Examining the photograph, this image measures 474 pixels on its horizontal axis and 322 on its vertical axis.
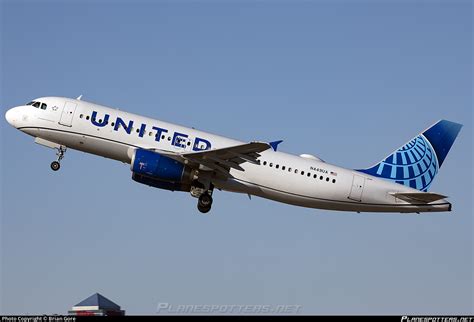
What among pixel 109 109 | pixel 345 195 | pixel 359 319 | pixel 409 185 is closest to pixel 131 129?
pixel 109 109

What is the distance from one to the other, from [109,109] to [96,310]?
19066 millimetres

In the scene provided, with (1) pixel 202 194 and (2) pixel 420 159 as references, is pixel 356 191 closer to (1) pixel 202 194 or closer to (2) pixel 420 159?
(2) pixel 420 159

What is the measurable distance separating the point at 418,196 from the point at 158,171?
1494 cm

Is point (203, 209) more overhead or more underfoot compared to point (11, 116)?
more underfoot

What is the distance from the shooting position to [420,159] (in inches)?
2264

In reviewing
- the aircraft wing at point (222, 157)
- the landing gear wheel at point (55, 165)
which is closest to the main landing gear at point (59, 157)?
the landing gear wheel at point (55, 165)

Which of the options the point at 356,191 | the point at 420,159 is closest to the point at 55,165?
the point at 356,191

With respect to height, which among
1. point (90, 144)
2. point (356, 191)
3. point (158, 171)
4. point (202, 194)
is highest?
point (356, 191)

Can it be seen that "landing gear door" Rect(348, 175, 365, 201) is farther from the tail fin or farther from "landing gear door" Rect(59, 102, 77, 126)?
"landing gear door" Rect(59, 102, 77, 126)

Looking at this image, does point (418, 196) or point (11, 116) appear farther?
point (11, 116)

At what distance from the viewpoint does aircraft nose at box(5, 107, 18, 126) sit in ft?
181

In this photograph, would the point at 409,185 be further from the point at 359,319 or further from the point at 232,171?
the point at 359,319

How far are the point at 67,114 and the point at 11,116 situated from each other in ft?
14.5

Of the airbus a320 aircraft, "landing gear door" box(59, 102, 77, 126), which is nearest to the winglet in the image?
the airbus a320 aircraft
